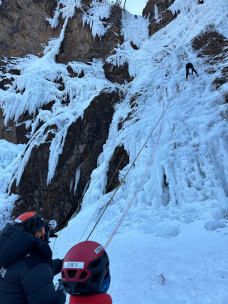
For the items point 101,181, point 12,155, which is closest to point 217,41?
point 101,181

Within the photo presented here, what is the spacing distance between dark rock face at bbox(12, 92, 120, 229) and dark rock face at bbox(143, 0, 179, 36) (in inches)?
459

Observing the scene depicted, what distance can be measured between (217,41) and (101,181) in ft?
27.4

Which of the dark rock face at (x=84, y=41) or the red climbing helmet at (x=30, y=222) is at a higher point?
the dark rock face at (x=84, y=41)

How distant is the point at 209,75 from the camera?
307 inches

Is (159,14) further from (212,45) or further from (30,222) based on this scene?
(30,222)

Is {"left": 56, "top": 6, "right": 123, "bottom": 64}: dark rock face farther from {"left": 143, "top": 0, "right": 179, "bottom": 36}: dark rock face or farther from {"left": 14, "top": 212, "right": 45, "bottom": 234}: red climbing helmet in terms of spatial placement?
{"left": 14, "top": 212, "right": 45, "bottom": 234}: red climbing helmet

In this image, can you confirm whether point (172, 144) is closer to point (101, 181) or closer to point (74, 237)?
point (101, 181)

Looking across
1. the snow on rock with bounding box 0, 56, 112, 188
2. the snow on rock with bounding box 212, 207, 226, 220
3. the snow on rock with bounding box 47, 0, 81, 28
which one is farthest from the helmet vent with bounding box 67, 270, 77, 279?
the snow on rock with bounding box 47, 0, 81, 28

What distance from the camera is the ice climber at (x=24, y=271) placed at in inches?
56.2

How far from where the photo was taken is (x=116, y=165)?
766 cm

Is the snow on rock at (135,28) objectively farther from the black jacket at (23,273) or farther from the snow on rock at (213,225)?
the black jacket at (23,273)

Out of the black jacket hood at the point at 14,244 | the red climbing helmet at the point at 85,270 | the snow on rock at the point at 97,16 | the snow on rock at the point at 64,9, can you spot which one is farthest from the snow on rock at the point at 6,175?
the snow on rock at the point at 64,9

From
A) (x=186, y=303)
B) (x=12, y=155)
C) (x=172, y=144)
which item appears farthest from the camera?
(x=12, y=155)

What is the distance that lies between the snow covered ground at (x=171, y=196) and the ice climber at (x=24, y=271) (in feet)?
4.49
